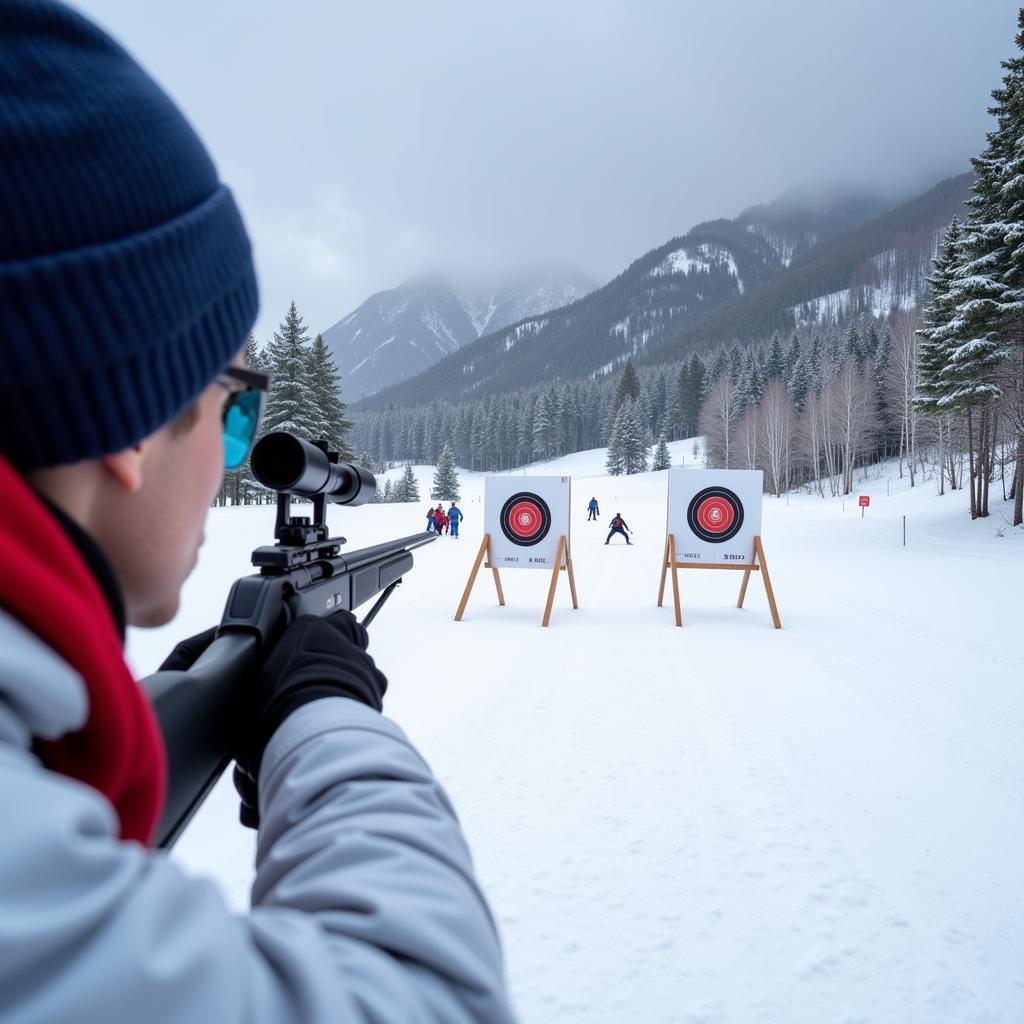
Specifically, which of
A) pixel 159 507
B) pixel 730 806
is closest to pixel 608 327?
pixel 730 806

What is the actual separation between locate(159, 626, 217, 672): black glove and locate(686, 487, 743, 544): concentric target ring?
6.30 meters

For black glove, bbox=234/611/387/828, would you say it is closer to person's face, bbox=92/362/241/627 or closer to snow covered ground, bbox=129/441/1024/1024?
person's face, bbox=92/362/241/627

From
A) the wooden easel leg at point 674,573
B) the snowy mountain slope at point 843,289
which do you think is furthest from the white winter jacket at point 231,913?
the snowy mountain slope at point 843,289

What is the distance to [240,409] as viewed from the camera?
1021 millimetres

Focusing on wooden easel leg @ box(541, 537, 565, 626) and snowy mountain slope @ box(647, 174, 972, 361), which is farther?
snowy mountain slope @ box(647, 174, 972, 361)

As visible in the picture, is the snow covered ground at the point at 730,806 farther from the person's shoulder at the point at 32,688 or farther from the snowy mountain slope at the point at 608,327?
the snowy mountain slope at the point at 608,327

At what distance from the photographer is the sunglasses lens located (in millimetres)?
974

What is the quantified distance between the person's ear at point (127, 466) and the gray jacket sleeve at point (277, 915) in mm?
294

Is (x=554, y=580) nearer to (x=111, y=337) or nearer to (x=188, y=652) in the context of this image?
(x=188, y=652)

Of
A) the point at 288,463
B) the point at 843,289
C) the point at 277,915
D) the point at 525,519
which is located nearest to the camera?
the point at 277,915

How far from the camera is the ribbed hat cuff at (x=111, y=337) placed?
0.52m

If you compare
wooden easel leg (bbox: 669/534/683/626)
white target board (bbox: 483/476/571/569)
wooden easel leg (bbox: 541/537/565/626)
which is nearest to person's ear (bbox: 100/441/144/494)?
wooden easel leg (bbox: 541/537/565/626)

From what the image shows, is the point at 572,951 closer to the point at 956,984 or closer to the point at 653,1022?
the point at 653,1022

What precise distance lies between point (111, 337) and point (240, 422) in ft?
1.57
